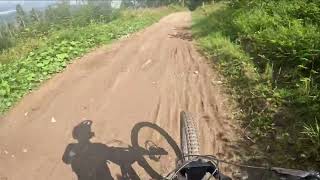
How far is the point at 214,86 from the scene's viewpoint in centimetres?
838

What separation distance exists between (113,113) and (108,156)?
2.05 metres

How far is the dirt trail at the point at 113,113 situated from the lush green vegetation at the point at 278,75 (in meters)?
0.53

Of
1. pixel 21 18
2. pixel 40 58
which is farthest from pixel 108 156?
pixel 21 18

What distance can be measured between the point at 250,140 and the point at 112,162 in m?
2.38

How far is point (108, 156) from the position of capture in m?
6.04

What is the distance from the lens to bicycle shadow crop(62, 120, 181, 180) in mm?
5504

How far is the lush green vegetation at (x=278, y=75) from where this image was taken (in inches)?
214

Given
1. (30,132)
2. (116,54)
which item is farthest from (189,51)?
(30,132)

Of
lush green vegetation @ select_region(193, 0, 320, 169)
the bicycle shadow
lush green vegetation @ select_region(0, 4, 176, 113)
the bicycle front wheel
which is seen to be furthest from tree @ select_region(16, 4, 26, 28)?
the bicycle front wheel

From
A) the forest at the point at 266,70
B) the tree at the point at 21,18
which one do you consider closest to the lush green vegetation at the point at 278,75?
the forest at the point at 266,70

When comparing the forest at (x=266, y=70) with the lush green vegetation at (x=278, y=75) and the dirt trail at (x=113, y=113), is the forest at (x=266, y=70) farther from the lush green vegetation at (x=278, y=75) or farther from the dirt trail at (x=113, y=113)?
the dirt trail at (x=113, y=113)

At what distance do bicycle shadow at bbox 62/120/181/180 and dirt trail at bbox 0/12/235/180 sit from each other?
0.02 metres

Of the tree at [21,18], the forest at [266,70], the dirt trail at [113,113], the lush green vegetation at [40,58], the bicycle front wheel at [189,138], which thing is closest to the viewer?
the bicycle front wheel at [189,138]

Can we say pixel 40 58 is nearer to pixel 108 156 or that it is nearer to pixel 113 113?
pixel 113 113
